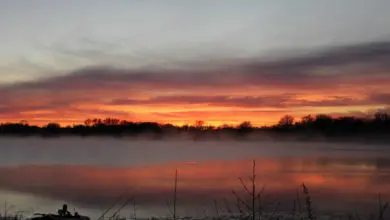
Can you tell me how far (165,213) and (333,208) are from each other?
5727 mm

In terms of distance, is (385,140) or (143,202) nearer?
(143,202)

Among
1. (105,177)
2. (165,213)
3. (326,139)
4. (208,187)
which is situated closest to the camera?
(165,213)

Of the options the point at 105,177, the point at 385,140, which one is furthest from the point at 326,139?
the point at 105,177

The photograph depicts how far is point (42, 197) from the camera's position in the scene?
20.0 m

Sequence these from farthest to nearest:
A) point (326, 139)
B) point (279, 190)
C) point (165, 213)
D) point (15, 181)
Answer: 1. point (326, 139)
2. point (15, 181)
3. point (279, 190)
4. point (165, 213)

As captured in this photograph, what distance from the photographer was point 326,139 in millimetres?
133500

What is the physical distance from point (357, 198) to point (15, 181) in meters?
18.3

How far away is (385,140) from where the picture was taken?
115438 millimetres

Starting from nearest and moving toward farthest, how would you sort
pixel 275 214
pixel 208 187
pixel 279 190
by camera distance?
pixel 275 214 → pixel 279 190 → pixel 208 187

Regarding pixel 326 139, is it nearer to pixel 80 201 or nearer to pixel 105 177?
pixel 105 177

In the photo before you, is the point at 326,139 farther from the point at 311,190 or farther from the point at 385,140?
the point at 311,190

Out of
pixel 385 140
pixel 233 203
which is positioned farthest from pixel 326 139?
pixel 233 203

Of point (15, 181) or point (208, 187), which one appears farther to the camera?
point (15, 181)

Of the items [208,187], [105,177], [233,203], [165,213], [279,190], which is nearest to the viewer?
[165,213]
